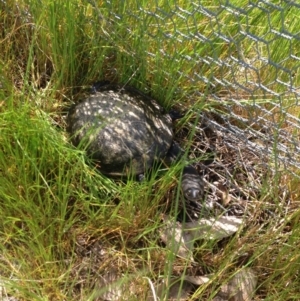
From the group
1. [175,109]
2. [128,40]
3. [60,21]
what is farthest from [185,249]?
[60,21]

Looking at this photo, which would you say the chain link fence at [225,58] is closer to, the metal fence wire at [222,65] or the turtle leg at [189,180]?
the metal fence wire at [222,65]

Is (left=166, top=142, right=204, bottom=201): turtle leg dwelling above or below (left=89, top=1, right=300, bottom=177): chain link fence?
below

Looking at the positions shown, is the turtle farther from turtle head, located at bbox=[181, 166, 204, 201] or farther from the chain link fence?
the chain link fence

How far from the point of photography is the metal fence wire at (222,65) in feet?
4.02

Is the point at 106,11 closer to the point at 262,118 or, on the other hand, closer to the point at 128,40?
the point at 128,40

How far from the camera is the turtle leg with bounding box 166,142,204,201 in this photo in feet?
3.93

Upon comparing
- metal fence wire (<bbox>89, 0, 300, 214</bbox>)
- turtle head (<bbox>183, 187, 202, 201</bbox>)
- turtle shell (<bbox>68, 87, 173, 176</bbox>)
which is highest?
metal fence wire (<bbox>89, 0, 300, 214</bbox>)

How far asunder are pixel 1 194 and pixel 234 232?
0.53 m

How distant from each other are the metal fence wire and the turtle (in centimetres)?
9

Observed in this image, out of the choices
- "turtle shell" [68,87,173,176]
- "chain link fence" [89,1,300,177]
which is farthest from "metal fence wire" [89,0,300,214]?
"turtle shell" [68,87,173,176]

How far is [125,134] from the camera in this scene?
1.25 m

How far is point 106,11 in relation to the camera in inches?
52.1

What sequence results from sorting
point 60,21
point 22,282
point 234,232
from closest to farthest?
point 22,282, point 234,232, point 60,21

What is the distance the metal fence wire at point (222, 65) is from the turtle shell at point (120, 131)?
0.34ft
